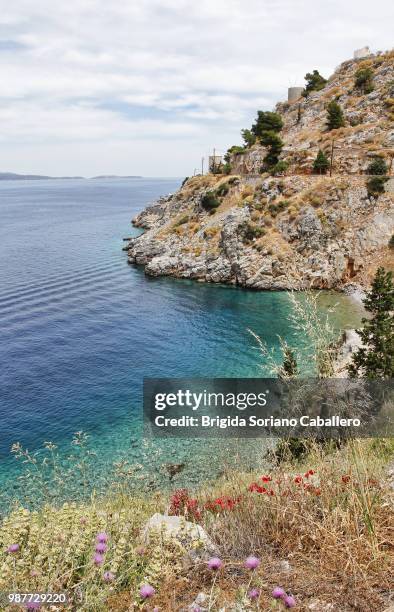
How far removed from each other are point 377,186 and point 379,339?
1556 inches

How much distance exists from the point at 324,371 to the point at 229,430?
55.9 ft

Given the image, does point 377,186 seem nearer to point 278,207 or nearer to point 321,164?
point 321,164

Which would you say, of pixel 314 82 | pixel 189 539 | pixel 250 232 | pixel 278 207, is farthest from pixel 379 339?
pixel 314 82

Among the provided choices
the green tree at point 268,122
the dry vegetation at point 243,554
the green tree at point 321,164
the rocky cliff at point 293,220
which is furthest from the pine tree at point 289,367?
the green tree at point 268,122

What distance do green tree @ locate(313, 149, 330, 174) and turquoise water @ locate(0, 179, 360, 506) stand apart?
72.5 ft

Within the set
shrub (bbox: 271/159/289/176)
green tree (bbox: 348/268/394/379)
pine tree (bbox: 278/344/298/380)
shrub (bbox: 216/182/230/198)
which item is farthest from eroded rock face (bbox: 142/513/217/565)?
shrub (bbox: 216/182/230/198)

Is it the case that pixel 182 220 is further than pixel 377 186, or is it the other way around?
pixel 182 220

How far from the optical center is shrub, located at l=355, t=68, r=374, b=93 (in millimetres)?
75188

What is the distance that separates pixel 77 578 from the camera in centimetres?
426

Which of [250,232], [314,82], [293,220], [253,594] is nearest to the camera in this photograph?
[253,594]

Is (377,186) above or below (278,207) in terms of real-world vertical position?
above

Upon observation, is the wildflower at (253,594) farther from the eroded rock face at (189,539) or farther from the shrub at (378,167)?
the shrub at (378,167)

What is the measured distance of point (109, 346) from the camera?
112 feet

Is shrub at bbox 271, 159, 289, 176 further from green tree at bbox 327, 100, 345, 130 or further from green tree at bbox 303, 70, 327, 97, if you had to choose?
green tree at bbox 303, 70, 327, 97
